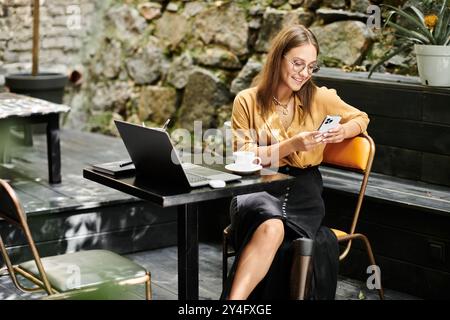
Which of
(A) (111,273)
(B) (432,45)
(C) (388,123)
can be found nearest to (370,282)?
(C) (388,123)

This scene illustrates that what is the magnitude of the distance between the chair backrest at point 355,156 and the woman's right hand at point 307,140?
17.3 inches

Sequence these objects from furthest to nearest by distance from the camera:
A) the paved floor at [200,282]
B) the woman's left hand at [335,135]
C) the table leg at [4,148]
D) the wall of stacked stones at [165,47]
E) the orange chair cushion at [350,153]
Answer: the table leg at [4,148] → the wall of stacked stones at [165,47] → the paved floor at [200,282] → the orange chair cushion at [350,153] → the woman's left hand at [335,135]

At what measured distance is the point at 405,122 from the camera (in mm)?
4520

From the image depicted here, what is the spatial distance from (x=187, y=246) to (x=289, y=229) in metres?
0.51

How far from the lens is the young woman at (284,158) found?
3275 mm

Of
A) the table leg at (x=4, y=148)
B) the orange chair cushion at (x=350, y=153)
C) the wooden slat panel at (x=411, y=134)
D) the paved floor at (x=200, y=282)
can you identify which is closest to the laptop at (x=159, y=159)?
the orange chair cushion at (x=350, y=153)

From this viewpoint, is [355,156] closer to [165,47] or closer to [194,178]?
[194,178]

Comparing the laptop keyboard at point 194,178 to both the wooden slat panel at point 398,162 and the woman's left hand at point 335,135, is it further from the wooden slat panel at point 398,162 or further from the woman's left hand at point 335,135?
the wooden slat panel at point 398,162

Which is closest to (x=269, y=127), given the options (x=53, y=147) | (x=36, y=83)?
(x=53, y=147)

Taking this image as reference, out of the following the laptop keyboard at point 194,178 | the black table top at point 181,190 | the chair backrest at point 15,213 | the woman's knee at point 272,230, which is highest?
the laptop keyboard at point 194,178

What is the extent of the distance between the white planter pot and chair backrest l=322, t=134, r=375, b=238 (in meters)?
0.89

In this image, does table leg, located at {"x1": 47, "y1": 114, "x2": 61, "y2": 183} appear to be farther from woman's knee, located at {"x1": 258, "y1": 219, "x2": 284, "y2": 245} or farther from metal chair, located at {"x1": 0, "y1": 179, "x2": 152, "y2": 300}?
woman's knee, located at {"x1": 258, "y1": 219, "x2": 284, "y2": 245}

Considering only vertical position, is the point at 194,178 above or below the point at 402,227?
above

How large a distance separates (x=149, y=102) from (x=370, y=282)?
130 inches
